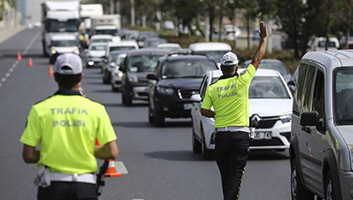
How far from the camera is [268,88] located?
1830 cm

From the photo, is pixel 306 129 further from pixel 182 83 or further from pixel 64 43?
pixel 64 43

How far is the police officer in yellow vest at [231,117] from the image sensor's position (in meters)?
10.6

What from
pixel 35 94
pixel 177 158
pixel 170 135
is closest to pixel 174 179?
pixel 177 158

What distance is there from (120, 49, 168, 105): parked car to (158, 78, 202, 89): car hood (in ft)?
20.4

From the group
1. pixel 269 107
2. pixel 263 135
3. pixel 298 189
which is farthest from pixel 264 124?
pixel 298 189

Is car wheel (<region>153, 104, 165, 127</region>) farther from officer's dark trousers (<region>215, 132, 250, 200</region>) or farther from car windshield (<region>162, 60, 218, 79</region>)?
officer's dark trousers (<region>215, 132, 250, 200</region>)

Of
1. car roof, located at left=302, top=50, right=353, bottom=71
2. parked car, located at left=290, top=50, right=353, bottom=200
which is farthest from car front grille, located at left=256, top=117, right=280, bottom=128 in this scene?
car roof, located at left=302, top=50, right=353, bottom=71

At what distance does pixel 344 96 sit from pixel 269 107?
6.82 metres

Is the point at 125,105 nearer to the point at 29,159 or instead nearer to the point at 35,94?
the point at 35,94

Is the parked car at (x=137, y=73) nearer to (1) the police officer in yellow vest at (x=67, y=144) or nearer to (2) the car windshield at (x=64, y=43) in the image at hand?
(1) the police officer in yellow vest at (x=67, y=144)

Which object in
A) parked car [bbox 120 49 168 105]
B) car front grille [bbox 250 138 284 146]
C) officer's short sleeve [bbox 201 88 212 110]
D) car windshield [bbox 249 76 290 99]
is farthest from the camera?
parked car [bbox 120 49 168 105]

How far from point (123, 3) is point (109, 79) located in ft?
336

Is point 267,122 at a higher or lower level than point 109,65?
higher

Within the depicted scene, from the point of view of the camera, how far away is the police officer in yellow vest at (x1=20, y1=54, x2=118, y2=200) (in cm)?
691
